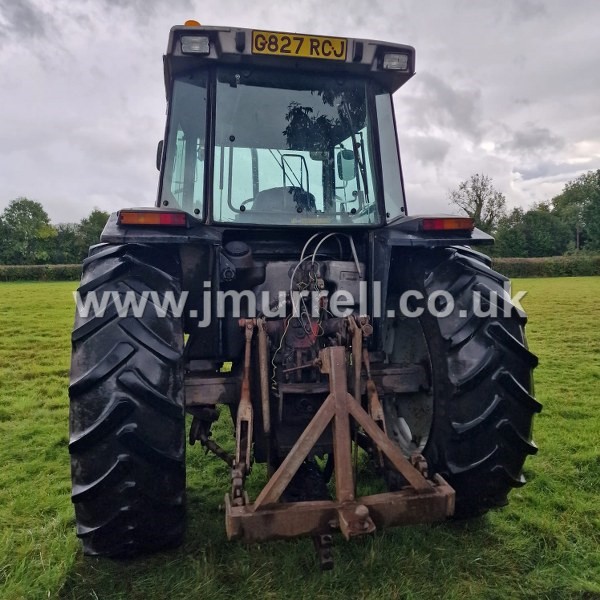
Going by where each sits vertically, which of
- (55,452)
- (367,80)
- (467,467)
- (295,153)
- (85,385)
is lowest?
(55,452)

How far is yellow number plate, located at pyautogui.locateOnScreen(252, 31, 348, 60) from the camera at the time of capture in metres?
2.71

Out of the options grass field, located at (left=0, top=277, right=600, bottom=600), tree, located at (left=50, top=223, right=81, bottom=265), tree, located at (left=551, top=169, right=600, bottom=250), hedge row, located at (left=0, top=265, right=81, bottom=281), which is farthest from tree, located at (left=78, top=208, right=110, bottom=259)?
grass field, located at (left=0, top=277, right=600, bottom=600)

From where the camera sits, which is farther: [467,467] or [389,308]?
[389,308]

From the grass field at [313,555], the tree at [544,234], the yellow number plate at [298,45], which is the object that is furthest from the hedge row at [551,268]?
the yellow number plate at [298,45]

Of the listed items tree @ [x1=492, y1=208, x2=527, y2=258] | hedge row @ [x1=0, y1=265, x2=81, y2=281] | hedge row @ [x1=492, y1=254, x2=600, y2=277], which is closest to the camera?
hedge row @ [x1=492, y1=254, x2=600, y2=277]

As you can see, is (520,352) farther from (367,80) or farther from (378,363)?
(367,80)

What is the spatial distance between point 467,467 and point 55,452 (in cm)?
309

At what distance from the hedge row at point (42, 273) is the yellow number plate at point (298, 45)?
3823 centimetres

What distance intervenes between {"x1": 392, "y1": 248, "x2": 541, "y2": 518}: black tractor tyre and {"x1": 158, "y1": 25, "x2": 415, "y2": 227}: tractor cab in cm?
76

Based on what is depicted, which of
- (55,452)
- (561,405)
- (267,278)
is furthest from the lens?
(561,405)

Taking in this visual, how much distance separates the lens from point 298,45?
9.00 ft

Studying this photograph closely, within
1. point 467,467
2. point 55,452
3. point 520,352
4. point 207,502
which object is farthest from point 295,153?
point 55,452

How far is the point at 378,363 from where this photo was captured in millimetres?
2953

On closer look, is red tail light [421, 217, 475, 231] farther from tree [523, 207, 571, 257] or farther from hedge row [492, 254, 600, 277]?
tree [523, 207, 571, 257]
